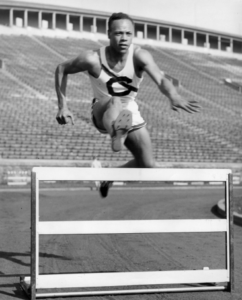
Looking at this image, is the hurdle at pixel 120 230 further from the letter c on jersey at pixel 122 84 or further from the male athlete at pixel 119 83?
the letter c on jersey at pixel 122 84

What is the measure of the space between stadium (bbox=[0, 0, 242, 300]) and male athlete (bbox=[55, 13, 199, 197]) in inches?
59.7

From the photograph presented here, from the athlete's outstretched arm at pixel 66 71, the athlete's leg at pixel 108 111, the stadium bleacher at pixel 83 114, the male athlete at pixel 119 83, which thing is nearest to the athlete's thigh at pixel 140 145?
the male athlete at pixel 119 83

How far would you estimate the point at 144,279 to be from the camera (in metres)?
5.24

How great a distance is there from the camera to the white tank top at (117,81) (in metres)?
5.80

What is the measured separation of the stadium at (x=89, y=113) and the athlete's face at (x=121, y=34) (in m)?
2.36

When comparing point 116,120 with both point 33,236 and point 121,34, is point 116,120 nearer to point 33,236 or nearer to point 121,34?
point 121,34

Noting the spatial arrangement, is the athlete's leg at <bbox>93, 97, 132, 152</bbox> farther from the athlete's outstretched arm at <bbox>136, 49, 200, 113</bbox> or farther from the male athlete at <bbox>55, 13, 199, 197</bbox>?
the athlete's outstretched arm at <bbox>136, 49, 200, 113</bbox>

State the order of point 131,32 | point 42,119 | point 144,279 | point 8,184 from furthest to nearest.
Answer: point 42,119 < point 8,184 < point 131,32 < point 144,279

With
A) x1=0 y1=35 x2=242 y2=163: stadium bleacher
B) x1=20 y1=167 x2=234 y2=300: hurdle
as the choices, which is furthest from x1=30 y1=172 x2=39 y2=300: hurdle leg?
x1=0 y1=35 x2=242 y2=163: stadium bleacher

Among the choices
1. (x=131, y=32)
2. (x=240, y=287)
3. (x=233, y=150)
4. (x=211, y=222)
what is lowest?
(x=233, y=150)

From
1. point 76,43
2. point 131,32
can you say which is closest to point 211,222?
point 131,32

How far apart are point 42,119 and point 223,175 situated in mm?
25543

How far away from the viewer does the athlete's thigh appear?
5.97 metres

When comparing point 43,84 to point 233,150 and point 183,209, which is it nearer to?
point 233,150
